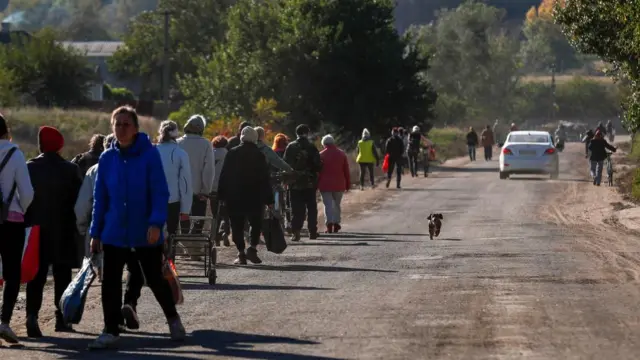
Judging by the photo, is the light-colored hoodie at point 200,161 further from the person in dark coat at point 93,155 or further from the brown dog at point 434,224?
the brown dog at point 434,224

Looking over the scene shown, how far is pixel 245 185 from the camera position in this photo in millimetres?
18438

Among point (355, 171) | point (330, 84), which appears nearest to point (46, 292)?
point (355, 171)

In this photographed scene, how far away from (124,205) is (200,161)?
7371 mm

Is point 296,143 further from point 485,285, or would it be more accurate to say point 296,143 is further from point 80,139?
point 80,139

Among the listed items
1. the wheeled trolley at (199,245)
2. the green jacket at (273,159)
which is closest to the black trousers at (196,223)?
the wheeled trolley at (199,245)

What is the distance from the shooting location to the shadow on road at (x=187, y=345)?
10.8 m

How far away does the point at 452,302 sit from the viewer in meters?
14.0

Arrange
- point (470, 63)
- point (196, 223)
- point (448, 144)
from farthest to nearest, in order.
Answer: point (470, 63), point (448, 144), point (196, 223)

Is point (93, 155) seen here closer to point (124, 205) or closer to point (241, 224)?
point (241, 224)

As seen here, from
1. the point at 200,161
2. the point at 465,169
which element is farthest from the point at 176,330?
the point at 465,169

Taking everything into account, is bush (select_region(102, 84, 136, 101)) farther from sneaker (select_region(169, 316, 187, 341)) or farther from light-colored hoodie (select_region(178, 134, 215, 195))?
sneaker (select_region(169, 316, 187, 341))

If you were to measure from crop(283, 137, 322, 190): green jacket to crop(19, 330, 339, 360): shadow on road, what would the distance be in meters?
11.5

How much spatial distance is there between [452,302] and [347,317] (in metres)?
1.47

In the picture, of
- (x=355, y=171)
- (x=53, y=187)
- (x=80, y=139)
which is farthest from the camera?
(x=80, y=139)
